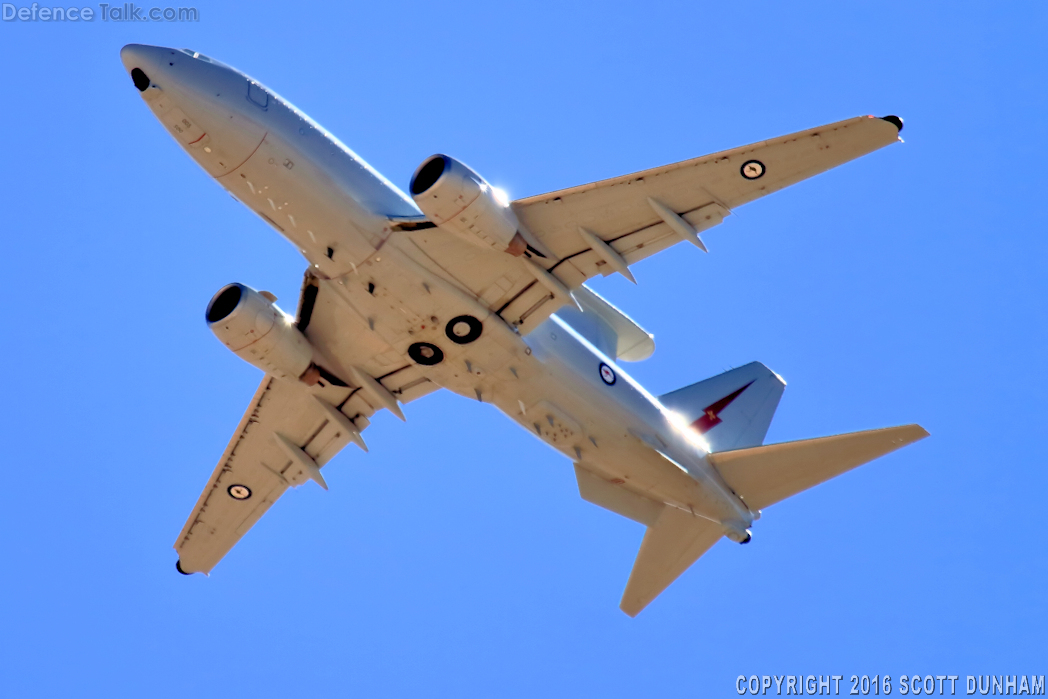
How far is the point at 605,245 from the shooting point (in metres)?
24.7

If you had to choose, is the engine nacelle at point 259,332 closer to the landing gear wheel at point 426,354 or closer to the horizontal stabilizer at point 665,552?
the landing gear wheel at point 426,354

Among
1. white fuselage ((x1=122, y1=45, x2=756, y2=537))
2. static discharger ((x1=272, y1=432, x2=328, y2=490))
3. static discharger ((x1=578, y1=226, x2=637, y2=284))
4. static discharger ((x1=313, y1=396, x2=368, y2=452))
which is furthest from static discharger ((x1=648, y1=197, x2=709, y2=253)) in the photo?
static discharger ((x1=272, y1=432, x2=328, y2=490))

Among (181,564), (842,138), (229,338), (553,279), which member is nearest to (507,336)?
(553,279)

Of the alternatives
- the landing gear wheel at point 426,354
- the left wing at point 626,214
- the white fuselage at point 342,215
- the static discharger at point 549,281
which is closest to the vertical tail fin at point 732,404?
the white fuselage at point 342,215

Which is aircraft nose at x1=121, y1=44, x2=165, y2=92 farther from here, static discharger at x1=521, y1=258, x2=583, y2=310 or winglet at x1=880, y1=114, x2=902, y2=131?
winglet at x1=880, y1=114, x2=902, y2=131

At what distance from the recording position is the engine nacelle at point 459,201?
905 inches

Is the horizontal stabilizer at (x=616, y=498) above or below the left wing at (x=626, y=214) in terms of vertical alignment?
below

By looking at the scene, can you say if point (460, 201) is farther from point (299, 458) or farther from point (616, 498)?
point (299, 458)

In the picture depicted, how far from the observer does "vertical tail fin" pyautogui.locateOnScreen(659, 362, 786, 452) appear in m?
29.8

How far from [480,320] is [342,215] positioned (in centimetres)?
367

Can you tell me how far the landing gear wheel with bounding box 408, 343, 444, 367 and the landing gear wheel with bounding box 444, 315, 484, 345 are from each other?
0.55 metres

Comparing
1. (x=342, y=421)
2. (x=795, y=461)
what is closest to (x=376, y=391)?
(x=342, y=421)

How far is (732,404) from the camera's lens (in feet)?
102

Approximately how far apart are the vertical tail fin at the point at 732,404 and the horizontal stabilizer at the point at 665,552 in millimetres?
1979
